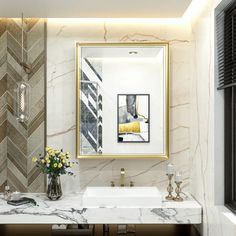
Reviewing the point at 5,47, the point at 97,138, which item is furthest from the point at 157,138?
the point at 5,47

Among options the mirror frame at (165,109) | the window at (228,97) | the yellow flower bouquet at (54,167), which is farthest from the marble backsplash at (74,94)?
the window at (228,97)

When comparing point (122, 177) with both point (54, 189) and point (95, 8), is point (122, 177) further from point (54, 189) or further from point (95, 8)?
point (95, 8)

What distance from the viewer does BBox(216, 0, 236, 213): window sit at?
2191mm

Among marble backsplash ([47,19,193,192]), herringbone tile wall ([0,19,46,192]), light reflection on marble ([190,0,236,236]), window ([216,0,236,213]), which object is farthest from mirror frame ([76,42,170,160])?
window ([216,0,236,213])

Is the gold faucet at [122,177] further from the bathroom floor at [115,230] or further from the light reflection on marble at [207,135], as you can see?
the light reflection on marble at [207,135]

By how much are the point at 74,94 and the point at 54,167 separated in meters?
0.68

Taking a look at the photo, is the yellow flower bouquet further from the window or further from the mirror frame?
the window

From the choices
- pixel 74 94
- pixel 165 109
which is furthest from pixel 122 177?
pixel 74 94

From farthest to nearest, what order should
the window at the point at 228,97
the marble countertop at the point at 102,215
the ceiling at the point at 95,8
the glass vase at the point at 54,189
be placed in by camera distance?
the glass vase at the point at 54,189, the ceiling at the point at 95,8, the marble countertop at the point at 102,215, the window at the point at 228,97

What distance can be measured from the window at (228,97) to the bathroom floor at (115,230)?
708mm

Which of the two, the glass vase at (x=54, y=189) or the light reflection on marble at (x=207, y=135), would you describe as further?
the glass vase at (x=54, y=189)

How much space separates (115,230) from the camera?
2.80 m

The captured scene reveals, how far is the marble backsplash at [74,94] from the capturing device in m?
3.01

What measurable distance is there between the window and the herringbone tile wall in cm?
153
